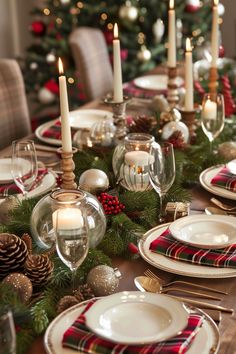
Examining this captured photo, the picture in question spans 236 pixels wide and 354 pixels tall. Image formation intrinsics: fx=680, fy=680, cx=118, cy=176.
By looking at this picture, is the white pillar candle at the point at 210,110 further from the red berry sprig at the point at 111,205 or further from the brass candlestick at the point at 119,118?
the red berry sprig at the point at 111,205

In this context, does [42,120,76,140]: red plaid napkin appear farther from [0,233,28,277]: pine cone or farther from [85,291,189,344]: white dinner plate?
[85,291,189,344]: white dinner plate

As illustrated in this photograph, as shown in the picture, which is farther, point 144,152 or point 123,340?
point 144,152

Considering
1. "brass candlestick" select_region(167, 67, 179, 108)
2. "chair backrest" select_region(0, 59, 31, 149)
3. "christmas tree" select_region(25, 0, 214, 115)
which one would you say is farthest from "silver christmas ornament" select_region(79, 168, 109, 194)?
"christmas tree" select_region(25, 0, 214, 115)

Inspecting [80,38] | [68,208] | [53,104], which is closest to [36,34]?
[53,104]

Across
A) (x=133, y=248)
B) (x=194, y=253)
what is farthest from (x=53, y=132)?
(x=194, y=253)

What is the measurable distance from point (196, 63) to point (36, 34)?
153 centimetres

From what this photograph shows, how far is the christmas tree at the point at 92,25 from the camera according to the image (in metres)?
4.01

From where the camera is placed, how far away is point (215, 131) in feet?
6.35

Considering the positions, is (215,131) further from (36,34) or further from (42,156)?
(36,34)

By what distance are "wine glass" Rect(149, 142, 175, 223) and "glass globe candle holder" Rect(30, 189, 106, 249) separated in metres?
0.19

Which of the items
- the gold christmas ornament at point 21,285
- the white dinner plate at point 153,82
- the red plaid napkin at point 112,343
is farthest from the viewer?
the white dinner plate at point 153,82

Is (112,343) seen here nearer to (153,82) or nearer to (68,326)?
(68,326)

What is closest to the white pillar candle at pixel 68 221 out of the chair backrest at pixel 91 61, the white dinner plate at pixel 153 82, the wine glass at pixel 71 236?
the wine glass at pixel 71 236

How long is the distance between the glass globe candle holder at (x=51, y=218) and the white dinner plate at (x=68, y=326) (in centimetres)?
23
